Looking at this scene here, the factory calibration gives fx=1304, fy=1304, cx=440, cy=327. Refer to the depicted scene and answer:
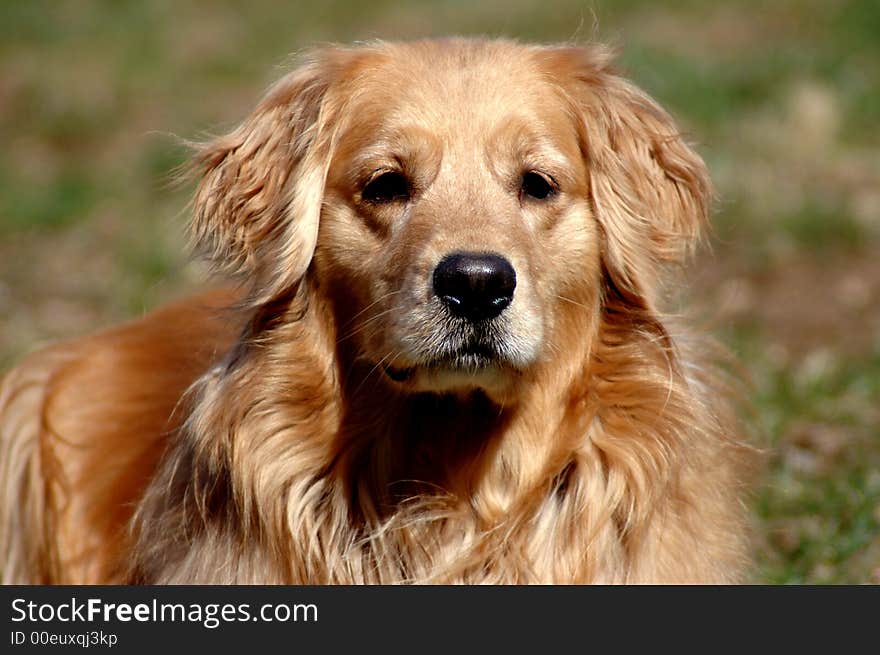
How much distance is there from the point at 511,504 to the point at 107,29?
10568mm

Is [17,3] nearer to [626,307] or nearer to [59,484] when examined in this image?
[59,484]

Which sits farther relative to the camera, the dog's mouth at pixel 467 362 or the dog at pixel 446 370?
the dog at pixel 446 370

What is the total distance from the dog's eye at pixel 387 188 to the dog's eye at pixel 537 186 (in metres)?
0.35

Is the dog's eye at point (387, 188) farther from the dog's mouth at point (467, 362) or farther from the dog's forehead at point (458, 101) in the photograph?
the dog's mouth at point (467, 362)

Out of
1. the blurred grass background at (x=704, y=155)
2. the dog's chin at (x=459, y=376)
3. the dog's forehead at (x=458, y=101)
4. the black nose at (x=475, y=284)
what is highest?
the dog's forehead at (x=458, y=101)

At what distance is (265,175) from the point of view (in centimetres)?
408

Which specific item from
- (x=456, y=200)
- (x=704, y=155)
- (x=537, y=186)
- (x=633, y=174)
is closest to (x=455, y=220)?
(x=456, y=200)

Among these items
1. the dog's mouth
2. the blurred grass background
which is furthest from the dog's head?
the blurred grass background

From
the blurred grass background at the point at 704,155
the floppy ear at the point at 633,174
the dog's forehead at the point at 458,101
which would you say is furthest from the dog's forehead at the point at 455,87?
the blurred grass background at the point at 704,155

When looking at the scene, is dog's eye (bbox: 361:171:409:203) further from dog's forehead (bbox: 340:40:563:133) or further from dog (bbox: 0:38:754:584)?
dog's forehead (bbox: 340:40:563:133)

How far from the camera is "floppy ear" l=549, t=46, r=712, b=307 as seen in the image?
396 cm

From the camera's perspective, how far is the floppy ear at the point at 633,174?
3.96m

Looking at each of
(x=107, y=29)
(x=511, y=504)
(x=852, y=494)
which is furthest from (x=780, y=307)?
(x=107, y=29)
